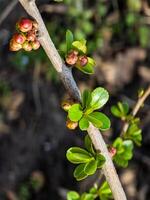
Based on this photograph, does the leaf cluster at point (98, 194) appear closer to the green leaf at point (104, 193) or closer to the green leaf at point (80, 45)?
the green leaf at point (104, 193)

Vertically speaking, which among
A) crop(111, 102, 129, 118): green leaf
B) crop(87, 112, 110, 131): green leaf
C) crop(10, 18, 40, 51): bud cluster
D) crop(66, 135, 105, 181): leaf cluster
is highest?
crop(10, 18, 40, 51): bud cluster

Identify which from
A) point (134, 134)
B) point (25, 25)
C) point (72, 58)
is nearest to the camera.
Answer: point (25, 25)

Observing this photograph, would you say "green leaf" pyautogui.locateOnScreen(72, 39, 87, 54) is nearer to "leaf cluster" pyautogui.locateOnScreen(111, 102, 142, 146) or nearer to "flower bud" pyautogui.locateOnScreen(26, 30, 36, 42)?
"flower bud" pyautogui.locateOnScreen(26, 30, 36, 42)

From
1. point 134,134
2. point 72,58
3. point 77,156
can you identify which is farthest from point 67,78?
point 134,134

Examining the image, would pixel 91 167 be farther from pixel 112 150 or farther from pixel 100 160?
pixel 112 150

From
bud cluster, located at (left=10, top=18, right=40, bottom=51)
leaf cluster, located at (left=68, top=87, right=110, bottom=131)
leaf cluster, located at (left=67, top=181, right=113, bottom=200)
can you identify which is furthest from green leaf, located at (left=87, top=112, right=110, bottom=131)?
leaf cluster, located at (left=67, top=181, right=113, bottom=200)

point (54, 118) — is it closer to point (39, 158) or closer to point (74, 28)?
point (39, 158)
